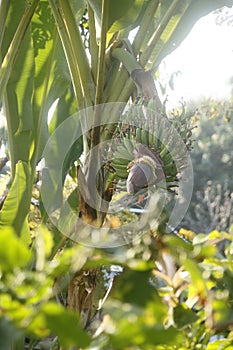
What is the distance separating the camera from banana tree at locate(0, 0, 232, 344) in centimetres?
64

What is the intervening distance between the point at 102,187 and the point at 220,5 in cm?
49

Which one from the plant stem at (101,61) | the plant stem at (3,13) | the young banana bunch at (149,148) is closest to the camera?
the young banana bunch at (149,148)

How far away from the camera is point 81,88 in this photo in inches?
30.5

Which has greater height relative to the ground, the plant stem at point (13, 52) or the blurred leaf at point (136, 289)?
the plant stem at point (13, 52)

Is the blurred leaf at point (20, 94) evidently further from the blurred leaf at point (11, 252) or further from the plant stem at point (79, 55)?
the blurred leaf at point (11, 252)

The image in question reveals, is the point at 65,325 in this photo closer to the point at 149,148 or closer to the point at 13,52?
the point at 149,148

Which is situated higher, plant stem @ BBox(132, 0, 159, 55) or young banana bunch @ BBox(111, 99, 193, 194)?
plant stem @ BBox(132, 0, 159, 55)

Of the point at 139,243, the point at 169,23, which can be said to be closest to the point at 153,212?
the point at 139,243

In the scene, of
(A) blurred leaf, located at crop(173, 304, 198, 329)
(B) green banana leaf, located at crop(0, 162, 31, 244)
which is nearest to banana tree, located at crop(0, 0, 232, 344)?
(B) green banana leaf, located at crop(0, 162, 31, 244)

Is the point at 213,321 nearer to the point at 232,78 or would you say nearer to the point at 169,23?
the point at 169,23

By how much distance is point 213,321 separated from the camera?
153 mm

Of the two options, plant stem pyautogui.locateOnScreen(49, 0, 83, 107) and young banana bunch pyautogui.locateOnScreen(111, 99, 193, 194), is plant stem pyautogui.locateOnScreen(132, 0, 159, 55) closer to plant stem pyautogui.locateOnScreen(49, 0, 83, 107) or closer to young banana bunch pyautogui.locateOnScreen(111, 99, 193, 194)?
plant stem pyautogui.locateOnScreen(49, 0, 83, 107)

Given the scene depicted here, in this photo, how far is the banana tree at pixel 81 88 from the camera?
645 millimetres

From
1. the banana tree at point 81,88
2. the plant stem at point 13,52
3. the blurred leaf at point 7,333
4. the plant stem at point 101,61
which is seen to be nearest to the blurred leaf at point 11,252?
the blurred leaf at point 7,333
